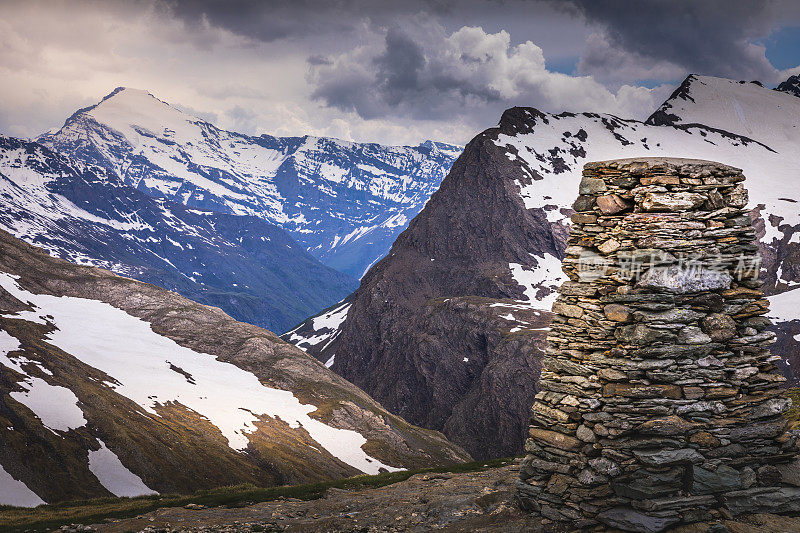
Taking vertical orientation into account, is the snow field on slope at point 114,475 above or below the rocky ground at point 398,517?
below

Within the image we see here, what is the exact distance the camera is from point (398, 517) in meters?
24.7

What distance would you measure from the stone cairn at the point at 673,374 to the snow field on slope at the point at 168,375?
8549cm

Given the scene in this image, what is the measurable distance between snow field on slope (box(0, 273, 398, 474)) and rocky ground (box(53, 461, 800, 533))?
6619cm

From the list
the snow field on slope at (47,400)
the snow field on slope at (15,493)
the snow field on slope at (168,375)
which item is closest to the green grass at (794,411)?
the snow field on slope at (15,493)

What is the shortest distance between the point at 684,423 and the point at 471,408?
539ft

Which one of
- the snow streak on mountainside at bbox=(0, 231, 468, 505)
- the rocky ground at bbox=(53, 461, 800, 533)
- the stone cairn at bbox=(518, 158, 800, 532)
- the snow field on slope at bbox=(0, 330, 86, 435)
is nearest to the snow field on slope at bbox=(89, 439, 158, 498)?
the snow streak on mountainside at bbox=(0, 231, 468, 505)

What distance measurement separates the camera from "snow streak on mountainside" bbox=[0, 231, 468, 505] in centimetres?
7281

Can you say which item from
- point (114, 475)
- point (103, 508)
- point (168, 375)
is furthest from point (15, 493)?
point (168, 375)

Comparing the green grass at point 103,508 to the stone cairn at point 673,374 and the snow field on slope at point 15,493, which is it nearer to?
the snow field on slope at point 15,493

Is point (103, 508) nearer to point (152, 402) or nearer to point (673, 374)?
point (673, 374)

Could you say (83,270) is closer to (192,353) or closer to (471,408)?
(192,353)

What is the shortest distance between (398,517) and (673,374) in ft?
45.9

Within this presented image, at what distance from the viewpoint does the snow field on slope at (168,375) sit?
352 feet

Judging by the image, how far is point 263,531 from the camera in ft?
84.8
